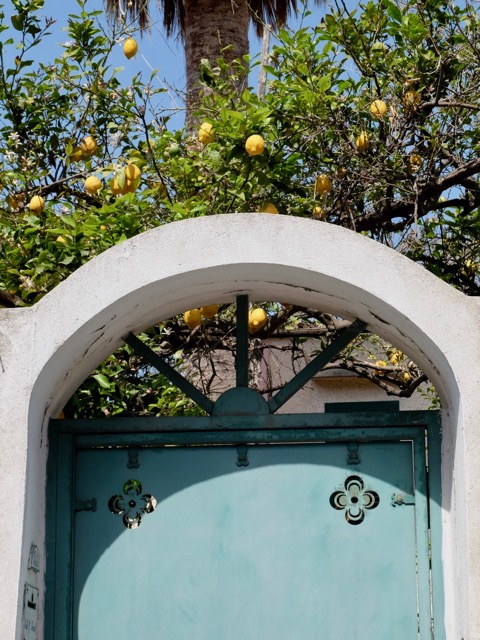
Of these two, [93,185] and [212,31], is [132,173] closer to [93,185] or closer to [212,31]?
[93,185]

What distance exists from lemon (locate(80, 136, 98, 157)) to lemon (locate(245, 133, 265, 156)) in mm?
1435

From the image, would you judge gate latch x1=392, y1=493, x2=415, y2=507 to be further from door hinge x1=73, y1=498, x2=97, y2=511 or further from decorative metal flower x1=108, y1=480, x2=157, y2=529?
door hinge x1=73, y1=498, x2=97, y2=511

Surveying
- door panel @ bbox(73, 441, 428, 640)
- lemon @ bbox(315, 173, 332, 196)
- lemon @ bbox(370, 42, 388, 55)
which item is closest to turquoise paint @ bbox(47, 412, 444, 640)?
door panel @ bbox(73, 441, 428, 640)

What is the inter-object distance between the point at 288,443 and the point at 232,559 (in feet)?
1.75

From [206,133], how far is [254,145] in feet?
1.28

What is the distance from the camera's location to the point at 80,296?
4.77 m

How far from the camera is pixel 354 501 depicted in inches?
196

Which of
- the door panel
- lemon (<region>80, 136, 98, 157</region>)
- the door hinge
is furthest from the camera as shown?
lemon (<region>80, 136, 98, 157</region>)

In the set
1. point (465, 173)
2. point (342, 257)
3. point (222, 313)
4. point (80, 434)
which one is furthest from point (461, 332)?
point (222, 313)

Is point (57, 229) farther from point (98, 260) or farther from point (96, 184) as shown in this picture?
point (98, 260)

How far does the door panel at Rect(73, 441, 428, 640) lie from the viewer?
15.9ft

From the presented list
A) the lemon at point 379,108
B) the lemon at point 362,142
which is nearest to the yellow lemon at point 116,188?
the lemon at point 362,142

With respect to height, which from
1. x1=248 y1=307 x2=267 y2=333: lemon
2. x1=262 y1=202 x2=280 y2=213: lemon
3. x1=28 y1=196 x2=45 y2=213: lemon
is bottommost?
x1=248 y1=307 x2=267 y2=333: lemon

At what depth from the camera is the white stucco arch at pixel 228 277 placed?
15.0 ft
